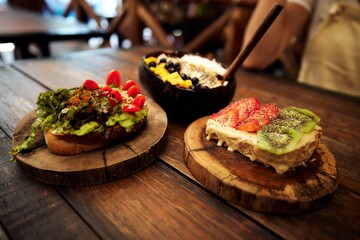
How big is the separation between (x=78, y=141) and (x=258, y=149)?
64cm

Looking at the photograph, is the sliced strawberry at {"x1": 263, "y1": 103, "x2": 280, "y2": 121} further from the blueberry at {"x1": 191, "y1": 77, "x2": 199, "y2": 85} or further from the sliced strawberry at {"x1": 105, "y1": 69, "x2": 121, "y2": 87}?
the sliced strawberry at {"x1": 105, "y1": 69, "x2": 121, "y2": 87}

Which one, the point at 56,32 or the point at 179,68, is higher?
the point at 179,68

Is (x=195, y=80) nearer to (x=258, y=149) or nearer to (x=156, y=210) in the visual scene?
(x=258, y=149)

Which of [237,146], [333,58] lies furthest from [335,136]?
[333,58]

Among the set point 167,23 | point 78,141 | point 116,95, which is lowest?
point 167,23

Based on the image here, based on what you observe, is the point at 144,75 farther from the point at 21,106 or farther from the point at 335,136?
the point at 335,136

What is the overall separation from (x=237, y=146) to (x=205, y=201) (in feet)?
0.81

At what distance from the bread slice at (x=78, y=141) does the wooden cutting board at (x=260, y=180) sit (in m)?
0.29

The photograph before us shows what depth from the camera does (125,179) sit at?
0.96 metres

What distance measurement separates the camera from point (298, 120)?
103 cm

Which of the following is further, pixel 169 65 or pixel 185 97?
pixel 169 65

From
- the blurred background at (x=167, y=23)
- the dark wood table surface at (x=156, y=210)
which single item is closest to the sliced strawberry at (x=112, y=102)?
the dark wood table surface at (x=156, y=210)

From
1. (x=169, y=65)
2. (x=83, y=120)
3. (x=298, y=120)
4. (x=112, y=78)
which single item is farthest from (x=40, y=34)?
(x=298, y=120)

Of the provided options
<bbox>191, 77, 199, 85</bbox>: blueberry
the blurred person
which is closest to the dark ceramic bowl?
<bbox>191, 77, 199, 85</bbox>: blueberry
